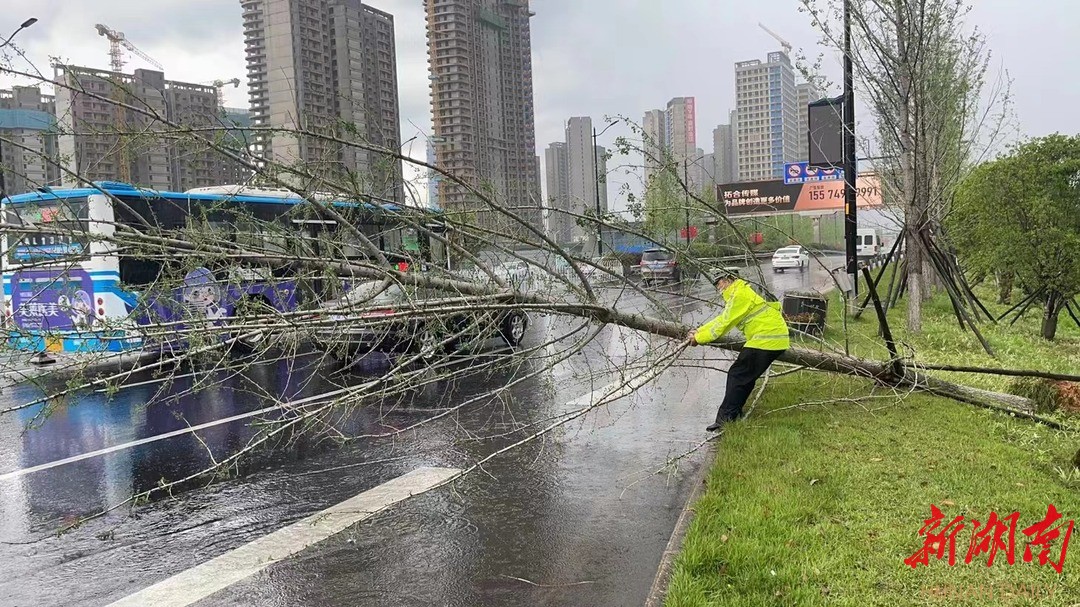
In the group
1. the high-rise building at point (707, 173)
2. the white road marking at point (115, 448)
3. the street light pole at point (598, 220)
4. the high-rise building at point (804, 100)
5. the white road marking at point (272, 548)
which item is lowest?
the white road marking at point (272, 548)

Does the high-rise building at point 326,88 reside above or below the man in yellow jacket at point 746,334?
above

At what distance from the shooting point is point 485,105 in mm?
8297

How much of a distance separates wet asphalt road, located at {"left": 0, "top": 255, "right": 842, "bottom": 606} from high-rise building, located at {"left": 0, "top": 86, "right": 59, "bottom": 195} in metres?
1.87

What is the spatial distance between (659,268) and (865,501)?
4116 millimetres

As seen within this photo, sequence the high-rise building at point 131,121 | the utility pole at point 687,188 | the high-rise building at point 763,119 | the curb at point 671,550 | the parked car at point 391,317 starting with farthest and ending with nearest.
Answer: the high-rise building at point 763,119
the utility pole at point 687,188
the parked car at point 391,317
the high-rise building at point 131,121
the curb at point 671,550

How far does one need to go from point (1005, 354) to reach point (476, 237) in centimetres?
688

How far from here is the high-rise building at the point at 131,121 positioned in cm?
502

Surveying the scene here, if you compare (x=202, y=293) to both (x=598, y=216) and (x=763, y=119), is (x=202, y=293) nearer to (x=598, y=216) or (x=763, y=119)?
(x=598, y=216)

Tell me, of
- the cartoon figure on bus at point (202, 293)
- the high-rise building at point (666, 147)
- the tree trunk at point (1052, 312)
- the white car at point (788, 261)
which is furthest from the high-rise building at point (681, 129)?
the white car at point (788, 261)

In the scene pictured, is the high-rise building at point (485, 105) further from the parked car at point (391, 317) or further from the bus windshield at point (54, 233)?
the bus windshield at point (54, 233)

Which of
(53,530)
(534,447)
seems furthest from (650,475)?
(53,530)

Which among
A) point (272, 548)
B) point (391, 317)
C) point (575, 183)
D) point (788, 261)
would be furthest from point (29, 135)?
point (788, 261)

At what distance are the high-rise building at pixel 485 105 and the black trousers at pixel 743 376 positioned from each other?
2.00m

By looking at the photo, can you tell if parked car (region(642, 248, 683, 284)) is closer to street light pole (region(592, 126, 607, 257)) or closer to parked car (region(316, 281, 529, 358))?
street light pole (region(592, 126, 607, 257))
